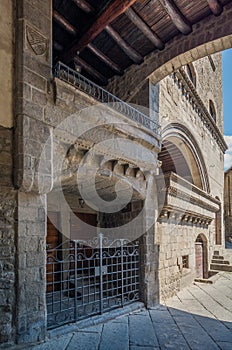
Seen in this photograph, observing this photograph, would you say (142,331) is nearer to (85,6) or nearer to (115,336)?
(115,336)

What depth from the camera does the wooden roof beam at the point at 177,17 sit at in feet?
13.9

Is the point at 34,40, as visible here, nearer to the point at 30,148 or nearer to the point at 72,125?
the point at 72,125

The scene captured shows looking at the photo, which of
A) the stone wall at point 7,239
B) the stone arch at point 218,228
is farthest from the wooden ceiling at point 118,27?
the stone arch at point 218,228

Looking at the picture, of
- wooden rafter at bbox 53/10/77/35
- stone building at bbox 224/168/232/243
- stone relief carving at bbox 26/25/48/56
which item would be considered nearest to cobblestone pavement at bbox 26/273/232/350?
stone relief carving at bbox 26/25/48/56

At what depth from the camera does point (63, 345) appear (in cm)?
299

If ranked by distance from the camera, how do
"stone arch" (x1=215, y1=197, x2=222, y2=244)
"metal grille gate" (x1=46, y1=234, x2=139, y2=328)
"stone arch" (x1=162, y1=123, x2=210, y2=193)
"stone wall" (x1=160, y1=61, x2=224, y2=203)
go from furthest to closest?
"stone arch" (x1=215, y1=197, x2=222, y2=244) < "stone arch" (x1=162, y1=123, x2=210, y2=193) < "stone wall" (x1=160, y1=61, x2=224, y2=203) < "metal grille gate" (x1=46, y1=234, x2=139, y2=328)

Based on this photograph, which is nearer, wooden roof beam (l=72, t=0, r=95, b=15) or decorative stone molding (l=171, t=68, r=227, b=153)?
wooden roof beam (l=72, t=0, r=95, b=15)

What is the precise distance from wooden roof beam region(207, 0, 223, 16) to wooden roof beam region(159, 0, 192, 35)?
1.60 feet

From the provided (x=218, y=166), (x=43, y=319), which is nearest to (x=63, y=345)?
(x=43, y=319)

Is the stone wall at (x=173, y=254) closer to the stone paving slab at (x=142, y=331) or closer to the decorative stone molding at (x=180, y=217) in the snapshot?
the decorative stone molding at (x=180, y=217)

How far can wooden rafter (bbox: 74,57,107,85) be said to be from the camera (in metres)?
5.57

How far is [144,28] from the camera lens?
4.70 metres

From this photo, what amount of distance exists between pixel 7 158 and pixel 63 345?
2209 millimetres

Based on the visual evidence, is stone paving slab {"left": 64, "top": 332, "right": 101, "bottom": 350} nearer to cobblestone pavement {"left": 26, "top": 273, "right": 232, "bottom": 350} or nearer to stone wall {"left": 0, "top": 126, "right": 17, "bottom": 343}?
cobblestone pavement {"left": 26, "top": 273, "right": 232, "bottom": 350}
